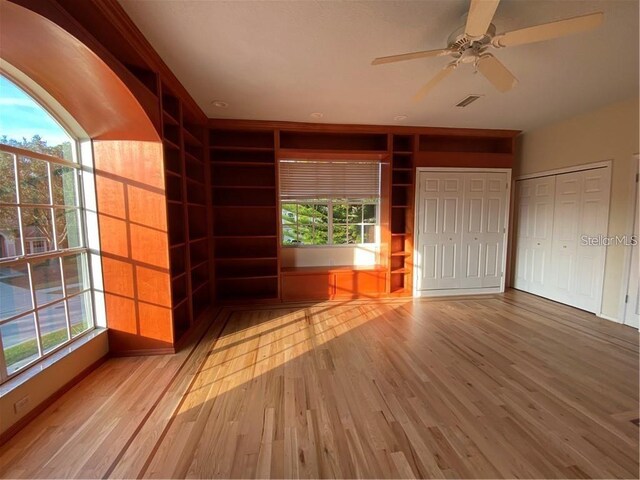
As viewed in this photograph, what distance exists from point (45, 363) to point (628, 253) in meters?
5.70

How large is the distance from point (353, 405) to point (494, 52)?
2915 mm

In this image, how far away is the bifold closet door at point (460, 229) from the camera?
13.3ft

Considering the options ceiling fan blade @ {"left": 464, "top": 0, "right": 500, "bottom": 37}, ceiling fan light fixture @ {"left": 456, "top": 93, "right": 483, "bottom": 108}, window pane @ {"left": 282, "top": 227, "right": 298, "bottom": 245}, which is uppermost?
ceiling fan light fixture @ {"left": 456, "top": 93, "right": 483, "bottom": 108}

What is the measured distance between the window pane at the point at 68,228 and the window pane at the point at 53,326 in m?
0.50

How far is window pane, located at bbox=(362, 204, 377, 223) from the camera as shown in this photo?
176 inches

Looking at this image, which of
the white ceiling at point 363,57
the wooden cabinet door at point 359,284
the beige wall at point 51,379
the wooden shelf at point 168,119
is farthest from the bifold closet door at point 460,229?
the beige wall at point 51,379

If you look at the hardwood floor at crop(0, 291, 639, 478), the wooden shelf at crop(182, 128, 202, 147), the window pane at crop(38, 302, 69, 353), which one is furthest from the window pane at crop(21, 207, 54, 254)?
the wooden shelf at crop(182, 128, 202, 147)

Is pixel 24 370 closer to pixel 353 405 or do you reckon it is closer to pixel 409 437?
pixel 353 405

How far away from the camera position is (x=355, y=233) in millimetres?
4484

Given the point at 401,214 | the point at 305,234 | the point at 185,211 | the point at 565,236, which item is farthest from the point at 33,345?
the point at 565,236

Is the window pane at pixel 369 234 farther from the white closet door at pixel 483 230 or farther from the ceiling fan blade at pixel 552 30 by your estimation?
the ceiling fan blade at pixel 552 30

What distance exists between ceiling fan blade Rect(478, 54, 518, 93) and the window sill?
369cm

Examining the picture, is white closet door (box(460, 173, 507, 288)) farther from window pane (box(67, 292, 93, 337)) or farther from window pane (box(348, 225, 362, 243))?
window pane (box(67, 292, 93, 337))

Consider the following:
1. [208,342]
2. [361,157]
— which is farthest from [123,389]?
[361,157]
